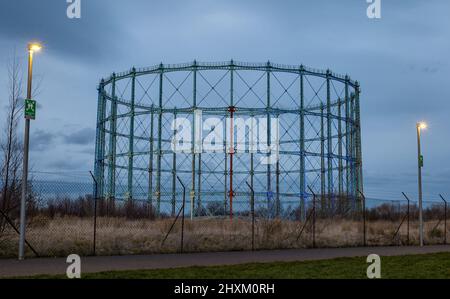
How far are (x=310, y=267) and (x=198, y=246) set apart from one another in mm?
6023

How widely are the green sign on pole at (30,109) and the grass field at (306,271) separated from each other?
4533mm

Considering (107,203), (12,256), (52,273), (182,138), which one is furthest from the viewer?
(182,138)

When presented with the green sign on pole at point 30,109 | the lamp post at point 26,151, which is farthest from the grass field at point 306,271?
the green sign on pole at point 30,109

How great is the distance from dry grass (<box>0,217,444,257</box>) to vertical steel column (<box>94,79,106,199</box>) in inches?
522

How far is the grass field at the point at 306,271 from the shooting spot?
454 inches

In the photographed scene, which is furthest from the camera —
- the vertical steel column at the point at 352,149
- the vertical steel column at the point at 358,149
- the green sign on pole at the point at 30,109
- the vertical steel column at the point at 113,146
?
the vertical steel column at the point at 358,149

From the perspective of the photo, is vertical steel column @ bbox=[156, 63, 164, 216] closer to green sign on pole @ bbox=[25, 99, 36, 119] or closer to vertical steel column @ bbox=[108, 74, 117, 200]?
vertical steel column @ bbox=[108, 74, 117, 200]

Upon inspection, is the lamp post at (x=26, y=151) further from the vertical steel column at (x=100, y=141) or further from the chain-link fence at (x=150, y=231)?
the vertical steel column at (x=100, y=141)

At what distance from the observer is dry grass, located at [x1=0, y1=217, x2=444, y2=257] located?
55.3 ft

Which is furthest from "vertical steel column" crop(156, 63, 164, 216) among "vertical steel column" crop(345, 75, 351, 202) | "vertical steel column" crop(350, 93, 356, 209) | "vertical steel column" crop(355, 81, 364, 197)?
"vertical steel column" crop(355, 81, 364, 197)

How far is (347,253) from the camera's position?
18.2 metres

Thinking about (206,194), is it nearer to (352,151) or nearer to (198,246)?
(352,151)

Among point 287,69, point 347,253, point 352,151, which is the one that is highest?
point 287,69
